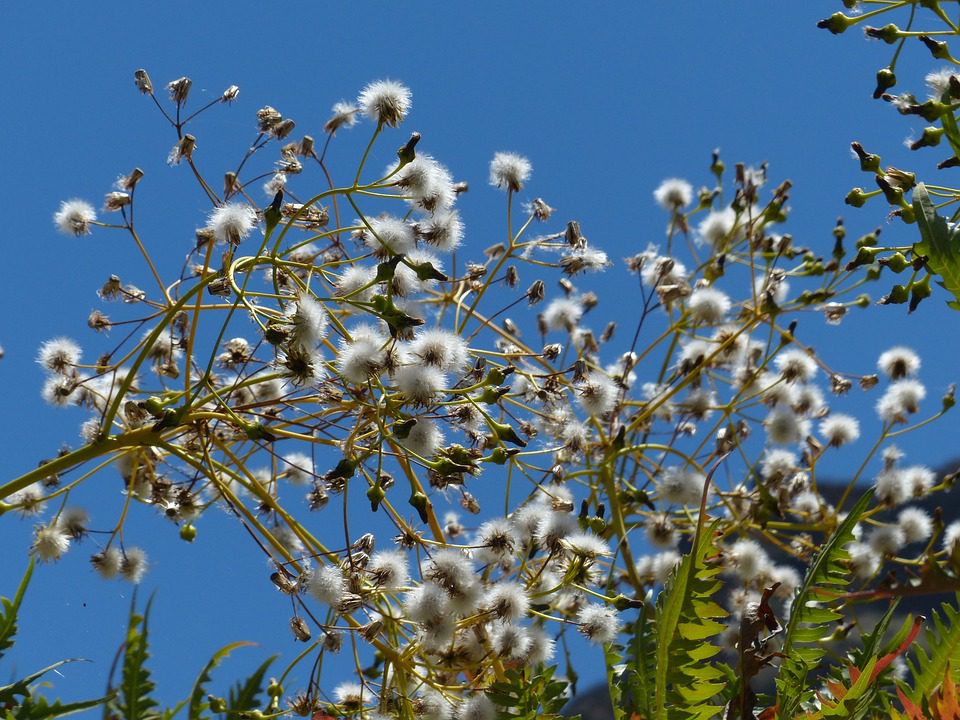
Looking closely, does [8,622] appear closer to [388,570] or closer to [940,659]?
[388,570]

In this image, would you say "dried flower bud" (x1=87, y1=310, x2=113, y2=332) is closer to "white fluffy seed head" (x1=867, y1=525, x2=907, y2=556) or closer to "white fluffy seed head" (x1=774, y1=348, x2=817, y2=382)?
"white fluffy seed head" (x1=774, y1=348, x2=817, y2=382)

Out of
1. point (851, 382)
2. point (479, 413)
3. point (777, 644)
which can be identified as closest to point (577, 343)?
point (851, 382)

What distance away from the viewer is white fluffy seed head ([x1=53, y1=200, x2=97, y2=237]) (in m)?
2.14

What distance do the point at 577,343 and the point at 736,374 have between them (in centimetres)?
43

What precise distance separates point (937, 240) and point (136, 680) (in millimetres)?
1616

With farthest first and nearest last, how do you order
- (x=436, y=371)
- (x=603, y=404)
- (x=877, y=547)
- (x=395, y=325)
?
(x=877, y=547), (x=603, y=404), (x=436, y=371), (x=395, y=325)

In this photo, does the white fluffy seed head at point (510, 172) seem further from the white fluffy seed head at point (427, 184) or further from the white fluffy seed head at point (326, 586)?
the white fluffy seed head at point (326, 586)

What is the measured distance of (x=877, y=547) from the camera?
2.69 m

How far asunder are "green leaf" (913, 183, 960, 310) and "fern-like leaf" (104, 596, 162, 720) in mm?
1550

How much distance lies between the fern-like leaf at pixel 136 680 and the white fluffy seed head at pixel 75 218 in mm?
767

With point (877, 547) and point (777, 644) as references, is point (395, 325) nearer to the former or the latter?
point (777, 644)

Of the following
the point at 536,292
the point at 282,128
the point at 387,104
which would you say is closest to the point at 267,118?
the point at 282,128

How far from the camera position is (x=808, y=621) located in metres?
1.52

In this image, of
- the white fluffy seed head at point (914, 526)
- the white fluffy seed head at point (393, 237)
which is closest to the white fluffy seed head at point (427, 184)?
the white fluffy seed head at point (393, 237)
